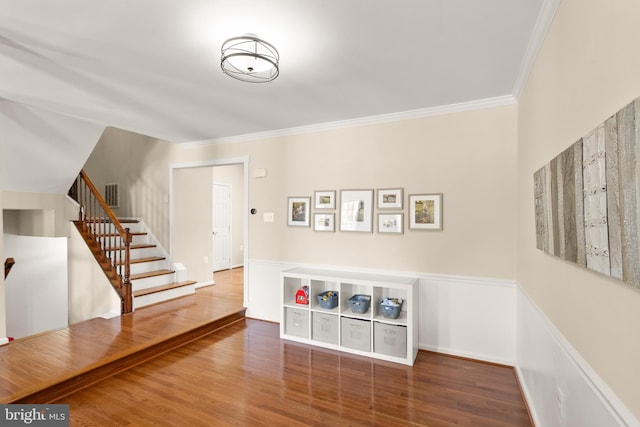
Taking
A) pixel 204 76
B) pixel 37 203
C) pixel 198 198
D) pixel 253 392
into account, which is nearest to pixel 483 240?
pixel 253 392

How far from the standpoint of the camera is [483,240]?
10.3ft

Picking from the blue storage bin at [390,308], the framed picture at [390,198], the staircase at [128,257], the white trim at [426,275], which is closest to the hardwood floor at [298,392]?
the blue storage bin at [390,308]

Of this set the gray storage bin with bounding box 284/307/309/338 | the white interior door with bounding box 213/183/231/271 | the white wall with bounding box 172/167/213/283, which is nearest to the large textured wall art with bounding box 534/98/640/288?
the gray storage bin with bounding box 284/307/309/338

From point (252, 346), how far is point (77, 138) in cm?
323

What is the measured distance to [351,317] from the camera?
3.38 metres

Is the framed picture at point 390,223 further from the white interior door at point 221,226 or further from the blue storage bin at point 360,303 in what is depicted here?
the white interior door at point 221,226

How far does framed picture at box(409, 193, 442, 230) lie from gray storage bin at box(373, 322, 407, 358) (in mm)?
1047

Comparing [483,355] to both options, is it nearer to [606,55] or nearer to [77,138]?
[606,55]

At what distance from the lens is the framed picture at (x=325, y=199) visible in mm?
3884

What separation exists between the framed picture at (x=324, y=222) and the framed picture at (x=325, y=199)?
0.36 feet

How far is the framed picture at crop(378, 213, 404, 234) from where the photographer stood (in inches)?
138

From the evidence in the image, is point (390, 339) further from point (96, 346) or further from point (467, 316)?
point (96, 346)

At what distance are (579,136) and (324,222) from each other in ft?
9.23

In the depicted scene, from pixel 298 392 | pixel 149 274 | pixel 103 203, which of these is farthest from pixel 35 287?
pixel 298 392
